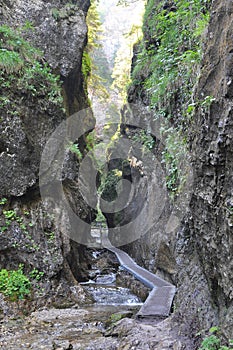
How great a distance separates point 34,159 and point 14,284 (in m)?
3.78

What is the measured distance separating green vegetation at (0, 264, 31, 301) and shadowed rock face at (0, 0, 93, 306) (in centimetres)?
28

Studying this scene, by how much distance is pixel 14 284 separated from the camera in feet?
28.7

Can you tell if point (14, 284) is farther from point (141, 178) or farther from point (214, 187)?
point (141, 178)

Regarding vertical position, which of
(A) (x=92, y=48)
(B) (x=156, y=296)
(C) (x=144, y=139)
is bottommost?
(B) (x=156, y=296)

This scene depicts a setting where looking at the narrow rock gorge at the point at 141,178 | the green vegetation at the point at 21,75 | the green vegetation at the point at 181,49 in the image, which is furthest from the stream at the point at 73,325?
the green vegetation at the point at 21,75

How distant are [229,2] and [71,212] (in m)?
9.28

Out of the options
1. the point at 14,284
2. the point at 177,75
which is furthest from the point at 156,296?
the point at 177,75

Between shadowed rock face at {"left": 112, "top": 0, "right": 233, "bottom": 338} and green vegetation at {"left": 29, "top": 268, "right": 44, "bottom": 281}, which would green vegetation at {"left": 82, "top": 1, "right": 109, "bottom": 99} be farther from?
shadowed rock face at {"left": 112, "top": 0, "right": 233, "bottom": 338}

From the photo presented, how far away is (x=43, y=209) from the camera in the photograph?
10.4 meters

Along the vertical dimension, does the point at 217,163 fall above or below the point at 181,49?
below

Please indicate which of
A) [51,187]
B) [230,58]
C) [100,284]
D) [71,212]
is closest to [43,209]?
[51,187]

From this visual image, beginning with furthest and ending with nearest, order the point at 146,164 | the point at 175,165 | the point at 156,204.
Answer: the point at 146,164 → the point at 156,204 → the point at 175,165

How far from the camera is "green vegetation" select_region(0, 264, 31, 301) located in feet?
27.9

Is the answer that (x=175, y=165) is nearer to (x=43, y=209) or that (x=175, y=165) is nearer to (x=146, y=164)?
(x=43, y=209)
